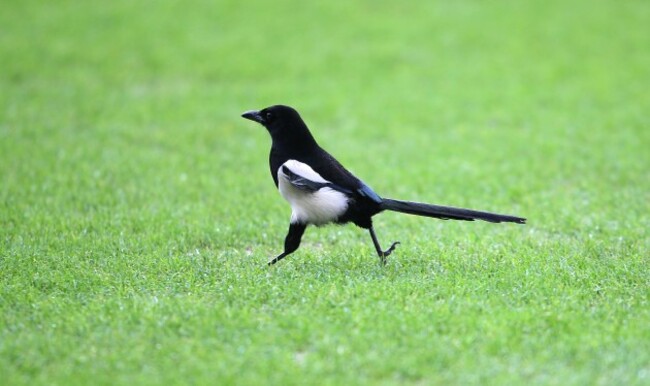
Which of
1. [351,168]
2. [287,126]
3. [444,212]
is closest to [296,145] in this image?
[287,126]

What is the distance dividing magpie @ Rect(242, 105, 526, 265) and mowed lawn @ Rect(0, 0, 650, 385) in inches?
15.5

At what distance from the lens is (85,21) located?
16.4 meters

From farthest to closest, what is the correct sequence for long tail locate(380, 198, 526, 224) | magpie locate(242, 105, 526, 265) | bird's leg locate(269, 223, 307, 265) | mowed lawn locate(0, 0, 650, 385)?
bird's leg locate(269, 223, 307, 265)
magpie locate(242, 105, 526, 265)
long tail locate(380, 198, 526, 224)
mowed lawn locate(0, 0, 650, 385)

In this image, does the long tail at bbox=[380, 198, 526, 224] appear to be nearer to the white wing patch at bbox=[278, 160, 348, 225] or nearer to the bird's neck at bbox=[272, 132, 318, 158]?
the white wing patch at bbox=[278, 160, 348, 225]

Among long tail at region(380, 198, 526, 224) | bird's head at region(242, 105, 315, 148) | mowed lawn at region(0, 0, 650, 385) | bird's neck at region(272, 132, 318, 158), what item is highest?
bird's head at region(242, 105, 315, 148)

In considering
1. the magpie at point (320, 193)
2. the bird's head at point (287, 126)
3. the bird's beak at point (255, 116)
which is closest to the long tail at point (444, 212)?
the magpie at point (320, 193)

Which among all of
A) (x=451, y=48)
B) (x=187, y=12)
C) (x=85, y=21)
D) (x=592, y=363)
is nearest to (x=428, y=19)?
(x=451, y=48)

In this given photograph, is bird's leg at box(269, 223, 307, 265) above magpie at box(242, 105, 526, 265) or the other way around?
the other way around

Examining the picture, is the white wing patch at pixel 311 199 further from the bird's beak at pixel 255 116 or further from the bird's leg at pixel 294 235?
the bird's beak at pixel 255 116

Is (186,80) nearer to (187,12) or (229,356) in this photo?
(187,12)

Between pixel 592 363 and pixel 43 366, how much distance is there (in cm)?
284

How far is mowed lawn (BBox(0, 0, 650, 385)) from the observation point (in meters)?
4.35

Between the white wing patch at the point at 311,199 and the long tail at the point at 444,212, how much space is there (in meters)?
0.33

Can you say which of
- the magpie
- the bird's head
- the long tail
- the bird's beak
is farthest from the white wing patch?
the bird's beak
